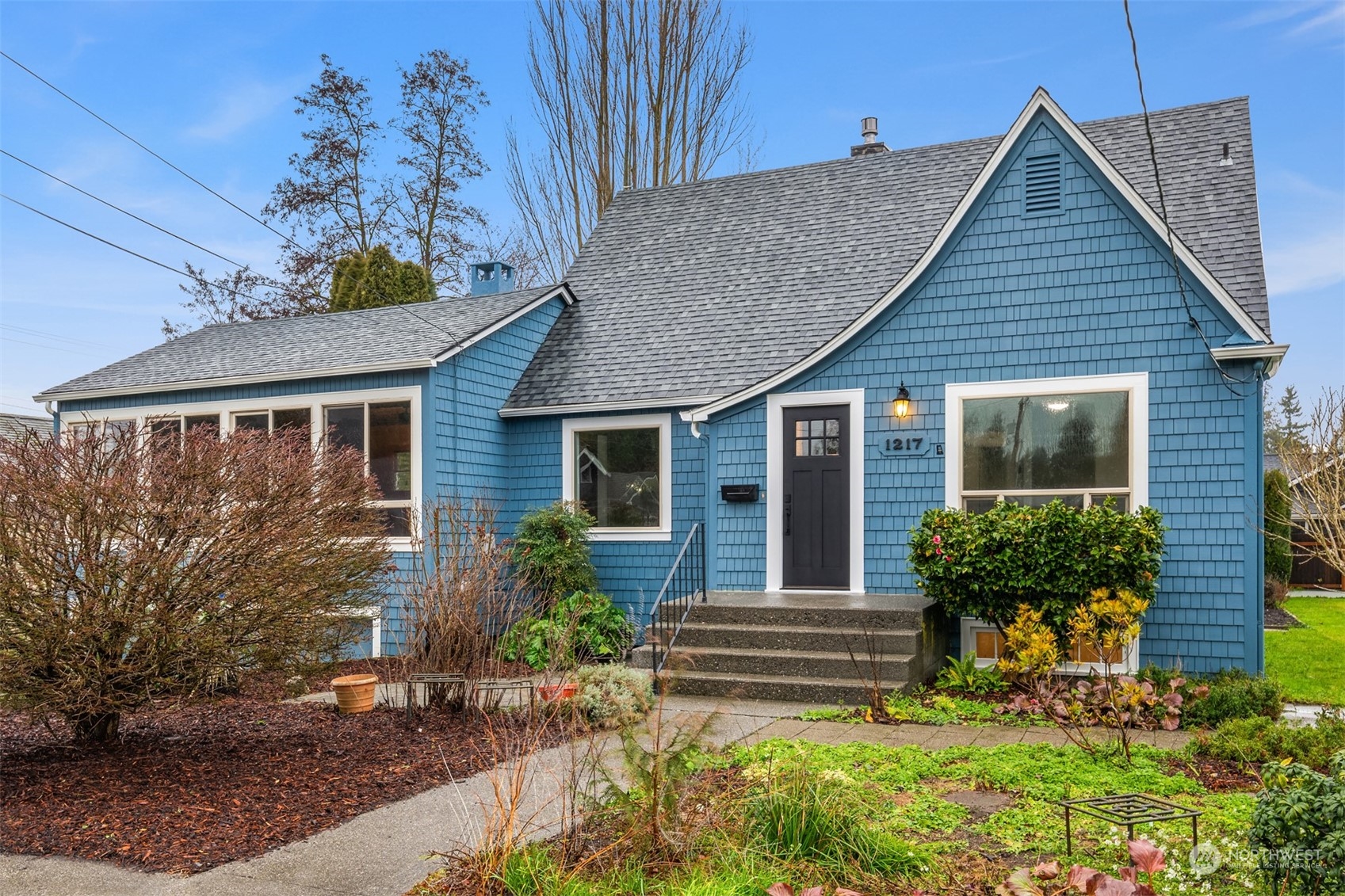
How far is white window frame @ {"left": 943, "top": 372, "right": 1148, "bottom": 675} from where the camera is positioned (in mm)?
8195

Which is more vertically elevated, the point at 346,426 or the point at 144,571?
the point at 346,426

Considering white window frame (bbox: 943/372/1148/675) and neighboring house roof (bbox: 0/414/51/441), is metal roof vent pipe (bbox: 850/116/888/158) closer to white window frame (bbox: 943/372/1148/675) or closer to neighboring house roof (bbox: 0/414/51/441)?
white window frame (bbox: 943/372/1148/675)

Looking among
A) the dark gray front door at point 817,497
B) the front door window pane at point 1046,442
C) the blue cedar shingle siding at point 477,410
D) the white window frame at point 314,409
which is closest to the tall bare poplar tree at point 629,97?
the blue cedar shingle siding at point 477,410

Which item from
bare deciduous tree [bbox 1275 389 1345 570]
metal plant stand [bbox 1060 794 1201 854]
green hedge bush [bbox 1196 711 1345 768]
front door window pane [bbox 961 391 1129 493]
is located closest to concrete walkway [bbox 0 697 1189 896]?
metal plant stand [bbox 1060 794 1201 854]

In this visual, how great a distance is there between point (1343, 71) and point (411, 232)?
62.1 ft

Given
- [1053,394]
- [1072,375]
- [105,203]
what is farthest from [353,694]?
[105,203]

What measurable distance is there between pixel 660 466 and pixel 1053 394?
462 centimetres

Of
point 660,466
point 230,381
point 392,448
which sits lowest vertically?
point 660,466

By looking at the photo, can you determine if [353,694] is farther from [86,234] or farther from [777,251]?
[777,251]

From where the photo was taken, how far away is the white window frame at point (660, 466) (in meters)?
11.3

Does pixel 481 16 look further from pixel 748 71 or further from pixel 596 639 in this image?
pixel 596 639

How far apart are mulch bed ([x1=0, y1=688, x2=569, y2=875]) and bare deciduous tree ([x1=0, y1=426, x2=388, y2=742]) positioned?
40 cm

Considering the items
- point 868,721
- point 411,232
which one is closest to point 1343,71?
point 868,721

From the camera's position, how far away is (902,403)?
29.6 ft
